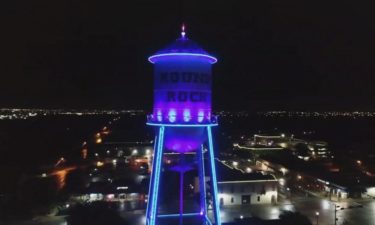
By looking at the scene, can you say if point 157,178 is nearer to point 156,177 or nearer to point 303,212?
point 156,177

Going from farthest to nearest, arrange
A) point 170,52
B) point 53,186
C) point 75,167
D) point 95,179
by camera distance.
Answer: point 75,167
point 95,179
point 53,186
point 170,52

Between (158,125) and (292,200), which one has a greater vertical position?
(158,125)

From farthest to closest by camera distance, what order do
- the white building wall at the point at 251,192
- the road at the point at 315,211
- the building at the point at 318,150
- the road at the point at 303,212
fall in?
the building at the point at 318,150, the white building wall at the point at 251,192, the road at the point at 315,211, the road at the point at 303,212

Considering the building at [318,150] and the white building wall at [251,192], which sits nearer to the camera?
the white building wall at [251,192]

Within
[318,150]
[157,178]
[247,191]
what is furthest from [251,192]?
[318,150]

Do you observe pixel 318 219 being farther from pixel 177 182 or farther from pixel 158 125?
pixel 158 125

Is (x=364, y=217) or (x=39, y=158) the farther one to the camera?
(x=39, y=158)

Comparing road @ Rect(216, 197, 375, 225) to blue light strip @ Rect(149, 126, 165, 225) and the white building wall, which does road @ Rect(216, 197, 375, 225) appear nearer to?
the white building wall

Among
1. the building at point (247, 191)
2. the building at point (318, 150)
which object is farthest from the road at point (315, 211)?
the building at point (318, 150)

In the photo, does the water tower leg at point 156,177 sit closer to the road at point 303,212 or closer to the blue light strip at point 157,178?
the blue light strip at point 157,178

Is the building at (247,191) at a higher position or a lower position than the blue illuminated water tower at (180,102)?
lower

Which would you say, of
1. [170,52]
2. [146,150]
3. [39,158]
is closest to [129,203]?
[170,52]
